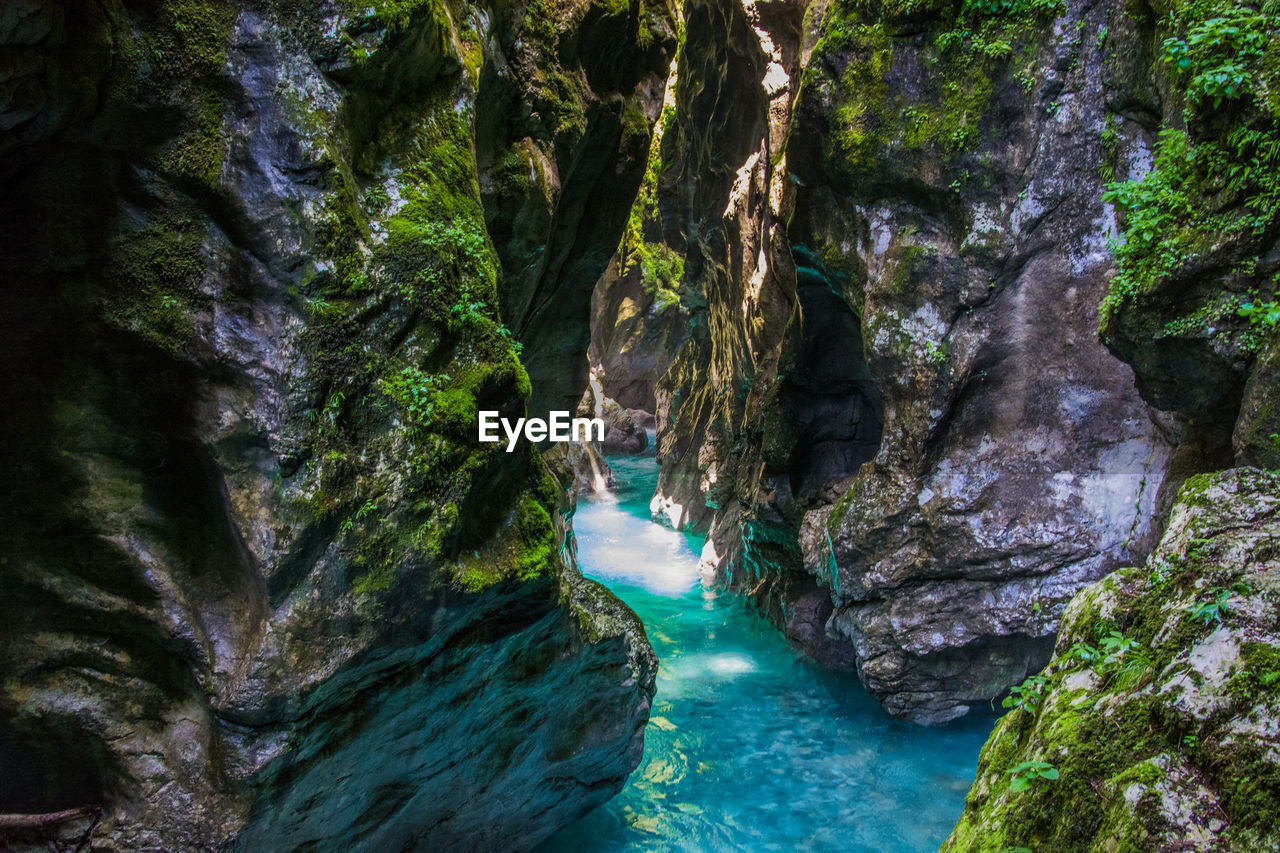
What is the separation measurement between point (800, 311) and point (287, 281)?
30.4 feet

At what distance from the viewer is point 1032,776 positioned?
326cm

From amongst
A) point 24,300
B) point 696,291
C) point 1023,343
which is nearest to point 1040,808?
point 24,300

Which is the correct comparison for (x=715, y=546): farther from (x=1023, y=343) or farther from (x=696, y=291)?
(x=1023, y=343)

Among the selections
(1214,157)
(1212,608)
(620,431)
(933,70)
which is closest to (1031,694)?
(1212,608)

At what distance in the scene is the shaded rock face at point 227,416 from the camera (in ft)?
15.0

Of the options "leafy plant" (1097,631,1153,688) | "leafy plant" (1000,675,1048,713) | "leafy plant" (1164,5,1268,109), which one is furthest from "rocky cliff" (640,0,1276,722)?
"leafy plant" (1000,675,1048,713)

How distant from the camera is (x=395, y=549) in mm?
4945

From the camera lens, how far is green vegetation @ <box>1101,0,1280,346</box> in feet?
17.2

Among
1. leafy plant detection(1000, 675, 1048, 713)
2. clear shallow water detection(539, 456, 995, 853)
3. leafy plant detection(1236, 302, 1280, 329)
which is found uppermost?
leafy plant detection(1236, 302, 1280, 329)

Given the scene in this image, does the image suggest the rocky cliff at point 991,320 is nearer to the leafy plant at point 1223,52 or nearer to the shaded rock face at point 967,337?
the shaded rock face at point 967,337

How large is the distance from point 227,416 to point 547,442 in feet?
17.2

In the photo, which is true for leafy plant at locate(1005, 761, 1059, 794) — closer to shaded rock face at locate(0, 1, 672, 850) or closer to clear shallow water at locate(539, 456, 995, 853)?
shaded rock face at locate(0, 1, 672, 850)

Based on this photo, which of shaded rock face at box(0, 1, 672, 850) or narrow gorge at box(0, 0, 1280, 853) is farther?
shaded rock face at box(0, 1, 672, 850)

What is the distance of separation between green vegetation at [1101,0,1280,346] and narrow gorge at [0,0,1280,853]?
0.10 feet
